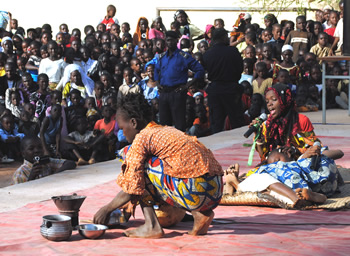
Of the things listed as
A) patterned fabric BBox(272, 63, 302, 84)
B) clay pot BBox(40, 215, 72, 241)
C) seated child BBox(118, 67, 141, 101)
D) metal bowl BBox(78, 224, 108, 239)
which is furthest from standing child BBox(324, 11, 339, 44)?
clay pot BBox(40, 215, 72, 241)

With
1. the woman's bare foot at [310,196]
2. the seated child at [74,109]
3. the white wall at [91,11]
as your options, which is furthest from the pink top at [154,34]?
the woman's bare foot at [310,196]

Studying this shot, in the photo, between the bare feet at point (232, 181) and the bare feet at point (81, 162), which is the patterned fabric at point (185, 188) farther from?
the bare feet at point (81, 162)

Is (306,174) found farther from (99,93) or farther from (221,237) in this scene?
(99,93)

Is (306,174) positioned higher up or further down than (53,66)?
further down

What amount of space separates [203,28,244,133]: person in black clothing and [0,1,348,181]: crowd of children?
78 centimetres

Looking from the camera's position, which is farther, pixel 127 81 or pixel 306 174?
pixel 127 81

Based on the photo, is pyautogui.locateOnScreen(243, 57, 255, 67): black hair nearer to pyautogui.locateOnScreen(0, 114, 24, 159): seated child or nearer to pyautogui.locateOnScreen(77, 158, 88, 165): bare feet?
pyautogui.locateOnScreen(77, 158, 88, 165): bare feet

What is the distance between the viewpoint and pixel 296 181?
199 inches

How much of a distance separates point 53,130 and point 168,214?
18.1ft

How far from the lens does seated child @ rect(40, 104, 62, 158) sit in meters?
9.54

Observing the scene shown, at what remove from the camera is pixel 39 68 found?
1162 cm

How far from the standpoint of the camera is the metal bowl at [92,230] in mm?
4031

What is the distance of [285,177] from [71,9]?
12578 millimetres

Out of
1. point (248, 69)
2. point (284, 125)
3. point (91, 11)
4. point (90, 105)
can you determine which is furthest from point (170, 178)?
point (91, 11)
